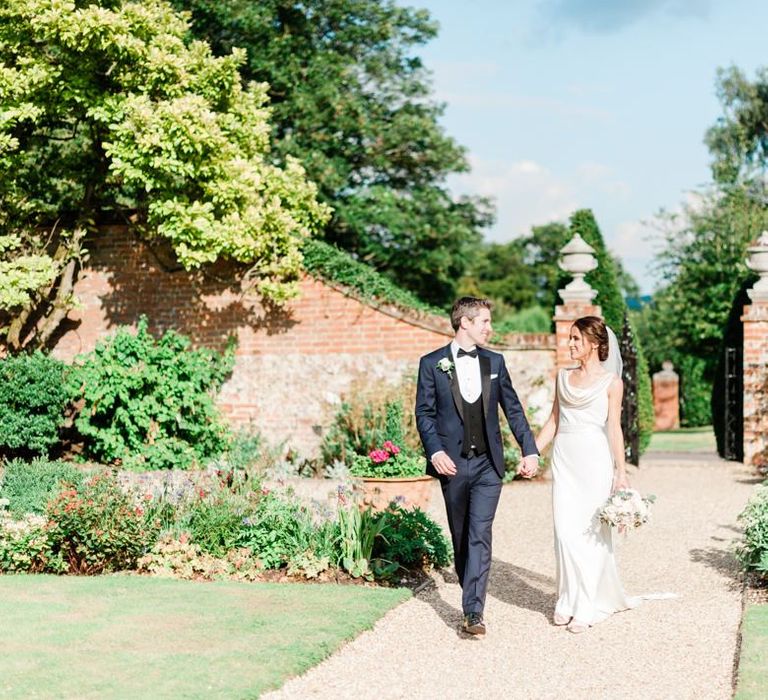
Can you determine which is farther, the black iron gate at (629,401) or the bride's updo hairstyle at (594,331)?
the black iron gate at (629,401)

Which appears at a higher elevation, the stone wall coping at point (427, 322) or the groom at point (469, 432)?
the stone wall coping at point (427, 322)

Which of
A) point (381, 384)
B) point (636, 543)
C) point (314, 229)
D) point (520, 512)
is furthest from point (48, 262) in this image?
point (636, 543)

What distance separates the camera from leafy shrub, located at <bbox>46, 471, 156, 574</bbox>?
750cm

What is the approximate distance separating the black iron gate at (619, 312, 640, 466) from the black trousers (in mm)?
8765

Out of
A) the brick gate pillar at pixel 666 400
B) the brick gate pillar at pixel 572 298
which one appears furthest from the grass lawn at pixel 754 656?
the brick gate pillar at pixel 666 400

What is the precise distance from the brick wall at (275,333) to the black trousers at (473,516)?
6992mm

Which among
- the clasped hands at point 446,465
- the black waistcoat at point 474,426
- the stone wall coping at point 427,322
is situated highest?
the stone wall coping at point 427,322

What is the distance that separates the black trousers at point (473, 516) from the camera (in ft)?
19.5

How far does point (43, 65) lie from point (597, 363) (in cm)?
845

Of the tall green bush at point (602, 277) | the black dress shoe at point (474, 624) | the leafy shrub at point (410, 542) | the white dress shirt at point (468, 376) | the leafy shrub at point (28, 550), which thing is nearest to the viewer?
the black dress shoe at point (474, 624)

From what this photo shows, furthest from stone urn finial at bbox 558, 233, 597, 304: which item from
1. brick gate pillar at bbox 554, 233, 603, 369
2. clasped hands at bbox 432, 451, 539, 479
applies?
clasped hands at bbox 432, 451, 539, 479

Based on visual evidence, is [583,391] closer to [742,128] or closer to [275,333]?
[275,333]

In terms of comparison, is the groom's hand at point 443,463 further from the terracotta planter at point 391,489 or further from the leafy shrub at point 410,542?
the terracotta planter at point 391,489

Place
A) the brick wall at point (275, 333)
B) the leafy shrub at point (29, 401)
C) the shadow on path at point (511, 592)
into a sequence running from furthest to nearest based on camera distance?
the brick wall at point (275, 333)
the leafy shrub at point (29, 401)
the shadow on path at point (511, 592)
